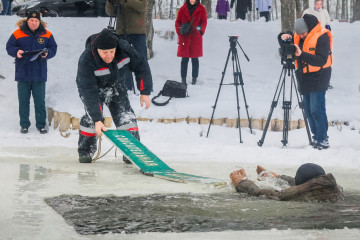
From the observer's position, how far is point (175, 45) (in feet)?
53.0

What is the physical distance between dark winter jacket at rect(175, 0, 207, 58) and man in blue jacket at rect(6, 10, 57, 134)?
106 inches

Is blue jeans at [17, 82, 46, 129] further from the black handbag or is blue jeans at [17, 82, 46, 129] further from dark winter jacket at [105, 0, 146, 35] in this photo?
the black handbag

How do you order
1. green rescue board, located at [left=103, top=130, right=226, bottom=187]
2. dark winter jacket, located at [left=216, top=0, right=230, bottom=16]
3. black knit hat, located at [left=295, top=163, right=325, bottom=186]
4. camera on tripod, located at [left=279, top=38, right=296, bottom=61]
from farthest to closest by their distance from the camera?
dark winter jacket, located at [left=216, top=0, right=230, bottom=16] → camera on tripod, located at [left=279, top=38, right=296, bottom=61] → green rescue board, located at [left=103, top=130, right=226, bottom=187] → black knit hat, located at [left=295, top=163, right=325, bottom=186]

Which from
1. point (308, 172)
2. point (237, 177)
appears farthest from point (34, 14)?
point (308, 172)

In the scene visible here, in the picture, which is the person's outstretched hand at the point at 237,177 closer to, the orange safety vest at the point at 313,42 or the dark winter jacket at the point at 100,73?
the dark winter jacket at the point at 100,73

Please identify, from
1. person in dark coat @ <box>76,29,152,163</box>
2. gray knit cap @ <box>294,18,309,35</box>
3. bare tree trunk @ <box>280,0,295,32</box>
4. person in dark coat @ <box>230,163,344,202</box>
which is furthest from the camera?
bare tree trunk @ <box>280,0,295,32</box>

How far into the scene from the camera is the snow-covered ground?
16.6ft

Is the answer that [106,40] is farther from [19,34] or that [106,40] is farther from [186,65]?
[186,65]

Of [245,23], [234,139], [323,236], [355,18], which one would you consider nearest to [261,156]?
[234,139]

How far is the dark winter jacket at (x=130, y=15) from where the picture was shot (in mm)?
11273

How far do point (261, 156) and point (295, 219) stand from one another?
12.2 ft

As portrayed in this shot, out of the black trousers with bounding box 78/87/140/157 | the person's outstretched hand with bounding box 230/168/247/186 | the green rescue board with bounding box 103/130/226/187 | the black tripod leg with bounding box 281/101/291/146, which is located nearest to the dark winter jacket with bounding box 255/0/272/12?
the black tripod leg with bounding box 281/101/291/146

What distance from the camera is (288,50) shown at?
347 inches

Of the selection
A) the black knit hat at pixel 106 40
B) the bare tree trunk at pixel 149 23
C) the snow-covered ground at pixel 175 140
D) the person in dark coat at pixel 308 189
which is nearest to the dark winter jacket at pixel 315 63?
the snow-covered ground at pixel 175 140
